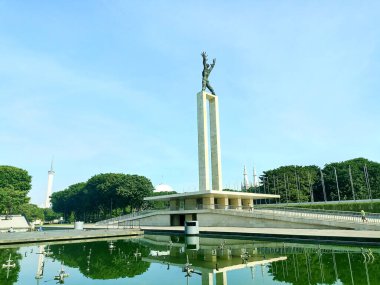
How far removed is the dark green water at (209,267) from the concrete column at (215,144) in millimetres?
27407

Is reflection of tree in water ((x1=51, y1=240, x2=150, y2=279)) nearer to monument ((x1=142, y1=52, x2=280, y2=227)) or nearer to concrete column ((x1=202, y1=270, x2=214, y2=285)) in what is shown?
concrete column ((x1=202, y1=270, x2=214, y2=285))

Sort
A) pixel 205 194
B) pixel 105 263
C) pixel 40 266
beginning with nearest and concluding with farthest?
pixel 40 266, pixel 105 263, pixel 205 194

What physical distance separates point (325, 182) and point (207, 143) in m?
38.4

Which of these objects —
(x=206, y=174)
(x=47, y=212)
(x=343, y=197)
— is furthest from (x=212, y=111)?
(x=47, y=212)

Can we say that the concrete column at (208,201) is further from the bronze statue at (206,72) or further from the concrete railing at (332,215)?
the bronze statue at (206,72)

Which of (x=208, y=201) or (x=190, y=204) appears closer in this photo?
(x=208, y=201)

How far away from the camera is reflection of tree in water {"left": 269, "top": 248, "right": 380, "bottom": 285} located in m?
9.88

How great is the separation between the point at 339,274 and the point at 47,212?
140376 millimetres

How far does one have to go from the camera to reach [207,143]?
4381 centimetres

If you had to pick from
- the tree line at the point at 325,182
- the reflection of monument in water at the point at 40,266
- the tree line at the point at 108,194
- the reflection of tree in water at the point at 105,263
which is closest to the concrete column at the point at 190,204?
the tree line at the point at 108,194

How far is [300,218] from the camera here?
95.3 feet

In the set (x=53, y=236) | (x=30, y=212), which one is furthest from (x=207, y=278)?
(x=30, y=212)

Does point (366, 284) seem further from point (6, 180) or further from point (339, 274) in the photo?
point (6, 180)

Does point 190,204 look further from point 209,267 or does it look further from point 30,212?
point 30,212
